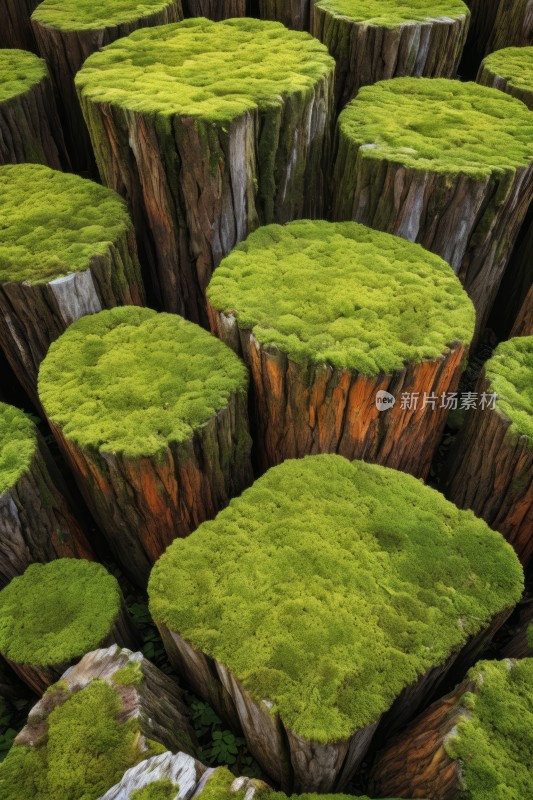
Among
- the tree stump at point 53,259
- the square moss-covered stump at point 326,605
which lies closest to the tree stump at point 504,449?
the square moss-covered stump at point 326,605

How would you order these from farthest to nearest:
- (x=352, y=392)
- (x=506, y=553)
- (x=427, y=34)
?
(x=427, y=34) → (x=352, y=392) → (x=506, y=553)

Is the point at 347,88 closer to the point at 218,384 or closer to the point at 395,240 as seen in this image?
the point at 395,240

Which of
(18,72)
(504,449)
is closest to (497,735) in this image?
(504,449)

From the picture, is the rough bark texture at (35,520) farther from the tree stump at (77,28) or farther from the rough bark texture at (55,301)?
the tree stump at (77,28)

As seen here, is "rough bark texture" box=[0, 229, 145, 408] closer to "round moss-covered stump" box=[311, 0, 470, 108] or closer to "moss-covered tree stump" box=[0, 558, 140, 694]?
"moss-covered tree stump" box=[0, 558, 140, 694]

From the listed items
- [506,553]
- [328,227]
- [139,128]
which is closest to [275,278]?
[328,227]

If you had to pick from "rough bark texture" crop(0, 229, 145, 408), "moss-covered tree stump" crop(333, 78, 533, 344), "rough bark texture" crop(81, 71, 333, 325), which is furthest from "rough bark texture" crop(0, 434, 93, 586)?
"moss-covered tree stump" crop(333, 78, 533, 344)
